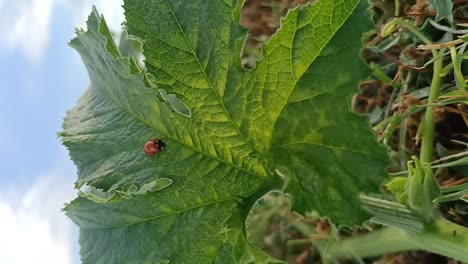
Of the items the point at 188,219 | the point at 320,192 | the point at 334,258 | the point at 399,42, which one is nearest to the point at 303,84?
the point at 320,192

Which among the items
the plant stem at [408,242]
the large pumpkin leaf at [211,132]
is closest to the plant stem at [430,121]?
the plant stem at [408,242]

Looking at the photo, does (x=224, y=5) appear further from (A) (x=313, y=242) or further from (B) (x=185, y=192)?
(A) (x=313, y=242)

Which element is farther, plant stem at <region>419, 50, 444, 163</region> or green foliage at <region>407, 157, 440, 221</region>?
plant stem at <region>419, 50, 444, 163</region>

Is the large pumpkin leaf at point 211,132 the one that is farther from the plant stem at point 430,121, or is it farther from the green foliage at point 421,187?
the plant stem at point 430,121

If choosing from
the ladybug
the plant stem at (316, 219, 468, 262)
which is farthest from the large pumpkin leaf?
the plant stem at (316, 219, 468, 262)

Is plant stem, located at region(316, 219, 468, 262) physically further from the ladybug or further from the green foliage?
the ladybug

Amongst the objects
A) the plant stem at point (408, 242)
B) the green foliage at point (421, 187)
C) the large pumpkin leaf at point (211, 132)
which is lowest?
the plant stem at point (408, 242)

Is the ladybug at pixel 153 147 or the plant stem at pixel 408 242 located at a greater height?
the ladybug at pixel 153 147

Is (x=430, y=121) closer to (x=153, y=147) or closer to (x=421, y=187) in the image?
(x=421, y=187)
